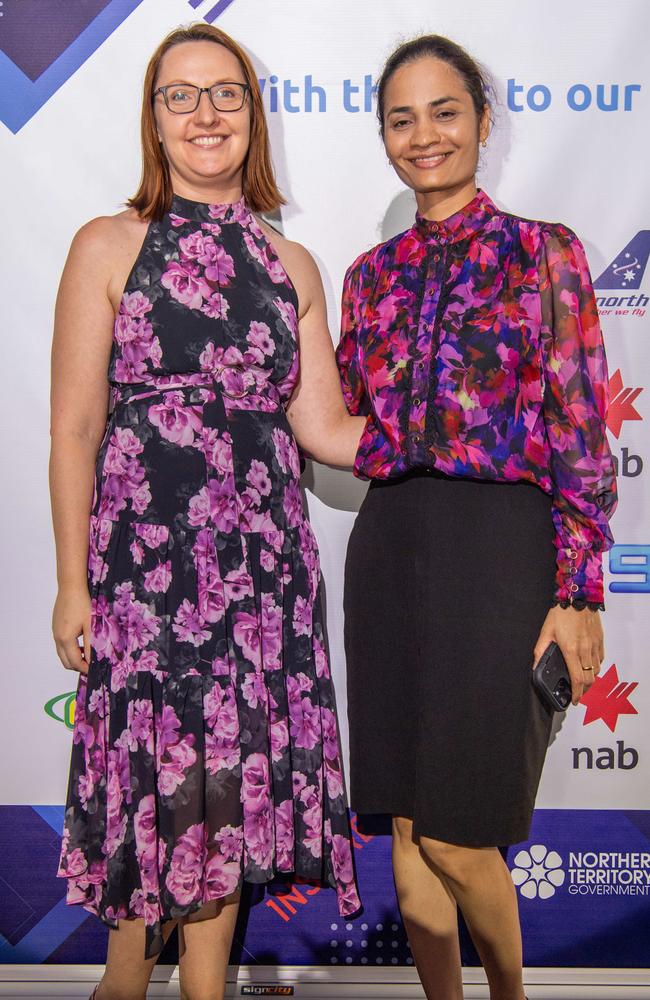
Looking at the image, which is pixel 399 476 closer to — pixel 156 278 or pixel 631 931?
pixel 156 278

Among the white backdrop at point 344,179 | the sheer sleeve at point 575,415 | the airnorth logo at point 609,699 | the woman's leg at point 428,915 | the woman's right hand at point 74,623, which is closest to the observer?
the sheer sleeve at point 575,415

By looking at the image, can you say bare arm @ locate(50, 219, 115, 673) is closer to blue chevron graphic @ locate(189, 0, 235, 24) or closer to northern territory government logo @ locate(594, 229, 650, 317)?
blue chevron graphic @ locate(189, 0, 235, 24)

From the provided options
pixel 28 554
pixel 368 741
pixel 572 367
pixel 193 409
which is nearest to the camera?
pixel 572 367

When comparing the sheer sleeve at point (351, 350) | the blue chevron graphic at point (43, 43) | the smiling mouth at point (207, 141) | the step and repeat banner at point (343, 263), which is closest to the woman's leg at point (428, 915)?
the step and repeat banner at point (343, 263)

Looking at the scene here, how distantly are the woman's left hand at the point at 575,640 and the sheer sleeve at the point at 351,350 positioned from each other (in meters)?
0.62

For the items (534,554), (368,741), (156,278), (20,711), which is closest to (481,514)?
(534,554)

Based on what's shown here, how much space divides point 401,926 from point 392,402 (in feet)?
4.58

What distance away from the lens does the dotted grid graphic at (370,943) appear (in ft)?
7.61

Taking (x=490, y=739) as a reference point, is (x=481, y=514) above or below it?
above

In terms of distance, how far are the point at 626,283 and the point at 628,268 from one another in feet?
0.11

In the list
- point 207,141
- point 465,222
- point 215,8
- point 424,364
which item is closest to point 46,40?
point 215,8

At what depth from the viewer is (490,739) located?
5.40 ft

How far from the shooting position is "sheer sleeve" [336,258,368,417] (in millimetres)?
1928

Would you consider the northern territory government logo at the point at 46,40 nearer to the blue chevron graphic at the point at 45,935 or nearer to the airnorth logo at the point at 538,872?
the blue chevron graphic at the point at 45,935
